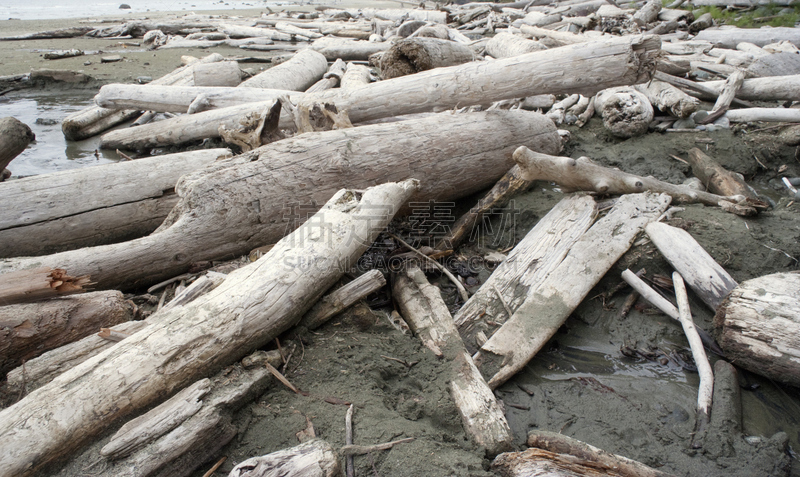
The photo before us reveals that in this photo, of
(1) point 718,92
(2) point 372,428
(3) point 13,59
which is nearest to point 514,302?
(2) point 372,428

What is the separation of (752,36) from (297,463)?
34.1ft

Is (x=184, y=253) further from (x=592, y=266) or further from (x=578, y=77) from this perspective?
(x=578, y=77)

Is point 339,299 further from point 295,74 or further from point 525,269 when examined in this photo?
point 295,74

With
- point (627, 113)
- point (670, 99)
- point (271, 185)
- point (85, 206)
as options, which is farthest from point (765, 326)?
point (85, 206)

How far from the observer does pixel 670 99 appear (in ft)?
19.2

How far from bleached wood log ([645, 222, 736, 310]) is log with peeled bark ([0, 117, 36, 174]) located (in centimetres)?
588

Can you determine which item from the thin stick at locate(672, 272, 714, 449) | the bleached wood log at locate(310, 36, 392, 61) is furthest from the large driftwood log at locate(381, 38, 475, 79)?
the thin stick at locate(672, 272, 714, 449)

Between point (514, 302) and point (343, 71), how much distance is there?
7.61 meters

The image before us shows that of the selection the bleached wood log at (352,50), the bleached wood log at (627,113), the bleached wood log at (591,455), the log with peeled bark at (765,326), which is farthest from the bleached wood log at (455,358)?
the bleached wood log at (352,50)

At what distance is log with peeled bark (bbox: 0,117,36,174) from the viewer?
4301 millimetres

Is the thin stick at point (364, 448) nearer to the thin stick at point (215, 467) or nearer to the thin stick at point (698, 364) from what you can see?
the thin stick at point (215, 467)

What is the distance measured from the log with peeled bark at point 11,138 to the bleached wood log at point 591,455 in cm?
526

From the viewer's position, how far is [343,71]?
949cm

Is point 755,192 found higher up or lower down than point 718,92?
lower down
